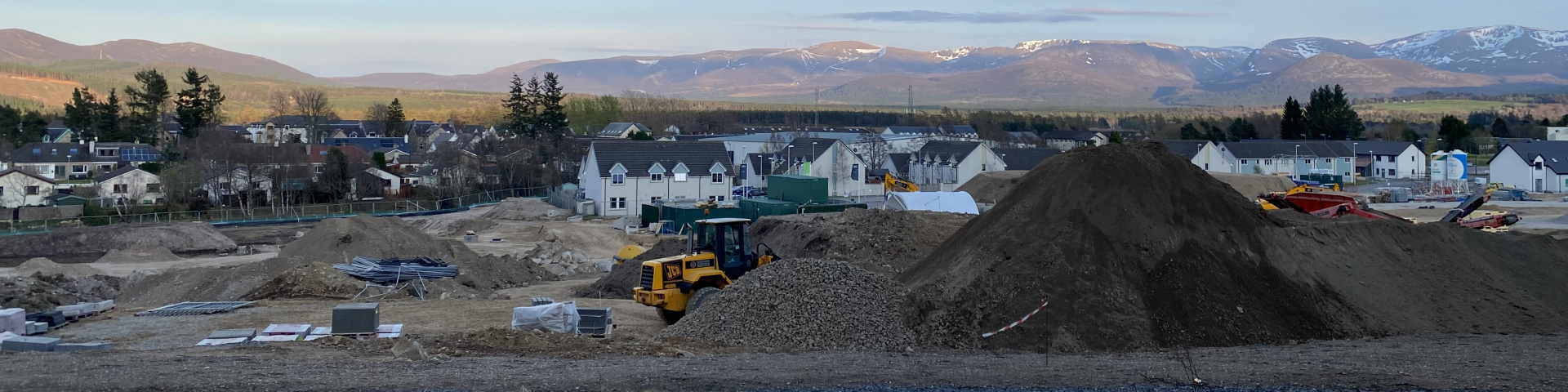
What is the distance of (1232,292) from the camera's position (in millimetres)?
16141

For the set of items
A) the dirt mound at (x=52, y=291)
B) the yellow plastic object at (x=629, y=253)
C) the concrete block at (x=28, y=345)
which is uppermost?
the yellow plastic object at (x=629, y=253)

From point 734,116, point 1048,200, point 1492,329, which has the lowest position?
point 1492,329

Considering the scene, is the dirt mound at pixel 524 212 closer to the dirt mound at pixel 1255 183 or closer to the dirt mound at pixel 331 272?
the dirt mound at pixel 331 272

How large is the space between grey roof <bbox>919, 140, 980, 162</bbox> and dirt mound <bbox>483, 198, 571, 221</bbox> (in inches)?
936

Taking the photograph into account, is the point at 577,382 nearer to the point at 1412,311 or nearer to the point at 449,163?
the point at 1412,311

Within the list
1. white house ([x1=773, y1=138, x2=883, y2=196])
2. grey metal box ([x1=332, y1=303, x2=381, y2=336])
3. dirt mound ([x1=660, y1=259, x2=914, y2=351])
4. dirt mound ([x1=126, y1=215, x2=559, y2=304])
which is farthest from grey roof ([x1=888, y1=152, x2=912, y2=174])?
grey metal box ([x1=332, y1=303, x2=381, y2=336])

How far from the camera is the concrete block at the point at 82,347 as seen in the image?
14.5 meters

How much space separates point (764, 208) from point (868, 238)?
16.1 meters

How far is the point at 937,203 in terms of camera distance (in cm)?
3791

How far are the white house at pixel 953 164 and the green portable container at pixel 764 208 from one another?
71.2ft

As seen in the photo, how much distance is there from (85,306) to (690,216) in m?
24.1

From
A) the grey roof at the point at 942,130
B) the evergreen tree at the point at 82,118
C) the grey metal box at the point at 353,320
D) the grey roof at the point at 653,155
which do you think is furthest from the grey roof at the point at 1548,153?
the evergreen tree at the point at 82,118

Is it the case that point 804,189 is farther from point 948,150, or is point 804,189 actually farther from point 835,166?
point 948,150

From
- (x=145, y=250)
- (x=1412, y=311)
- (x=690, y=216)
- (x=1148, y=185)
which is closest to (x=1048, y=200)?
(x=1148, y=185)
